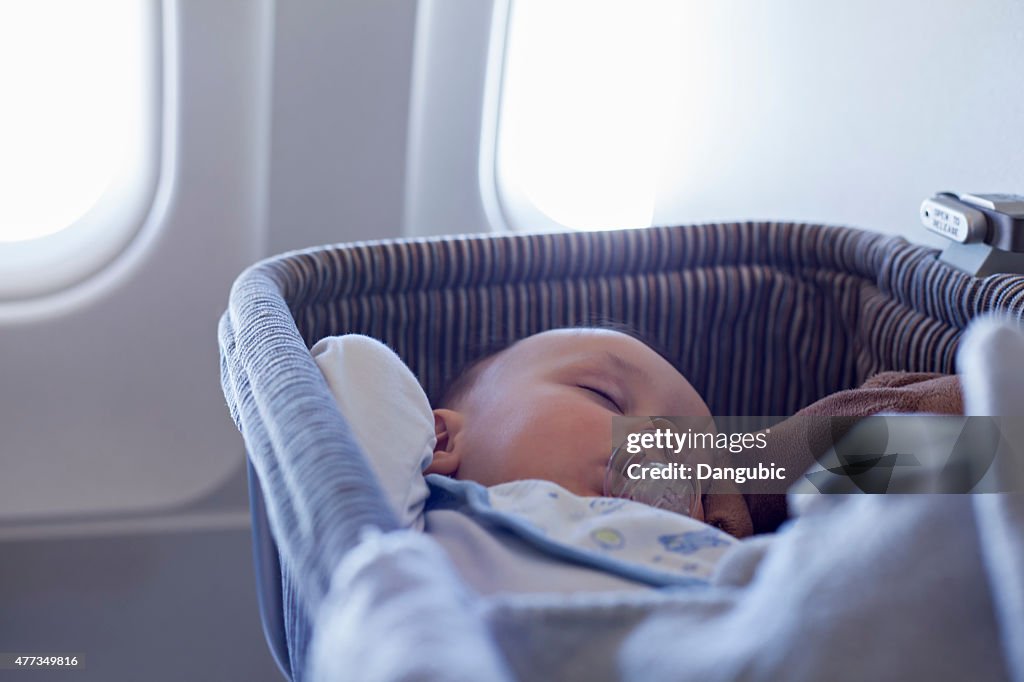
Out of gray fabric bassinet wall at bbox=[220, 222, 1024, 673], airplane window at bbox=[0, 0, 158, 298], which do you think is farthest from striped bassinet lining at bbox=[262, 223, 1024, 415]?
airplane window at bbox=[0, 0, 158, 298]

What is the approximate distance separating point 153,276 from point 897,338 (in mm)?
941

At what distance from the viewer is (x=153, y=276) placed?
1.31m

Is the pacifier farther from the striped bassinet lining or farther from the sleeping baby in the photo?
the striped bassinet lining

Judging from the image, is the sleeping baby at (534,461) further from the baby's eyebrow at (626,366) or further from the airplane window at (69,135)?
the airplane window at (69,135)

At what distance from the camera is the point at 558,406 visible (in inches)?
29.7

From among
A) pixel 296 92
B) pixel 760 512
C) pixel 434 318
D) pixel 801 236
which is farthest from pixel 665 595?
pixel 296 92

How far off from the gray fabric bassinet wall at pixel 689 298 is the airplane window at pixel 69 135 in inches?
19.7

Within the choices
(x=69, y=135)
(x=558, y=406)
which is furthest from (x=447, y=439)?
(x=69, y=135)

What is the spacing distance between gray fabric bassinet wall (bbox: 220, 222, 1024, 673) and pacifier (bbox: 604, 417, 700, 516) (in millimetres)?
255

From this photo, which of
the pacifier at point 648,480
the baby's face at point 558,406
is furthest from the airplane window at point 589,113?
the pacifier at point 648,480

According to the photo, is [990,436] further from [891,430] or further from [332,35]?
[332,35]

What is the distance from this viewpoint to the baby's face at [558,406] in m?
0.73

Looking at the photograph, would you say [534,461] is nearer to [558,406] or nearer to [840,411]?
[558,406]

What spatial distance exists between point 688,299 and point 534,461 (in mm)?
361
